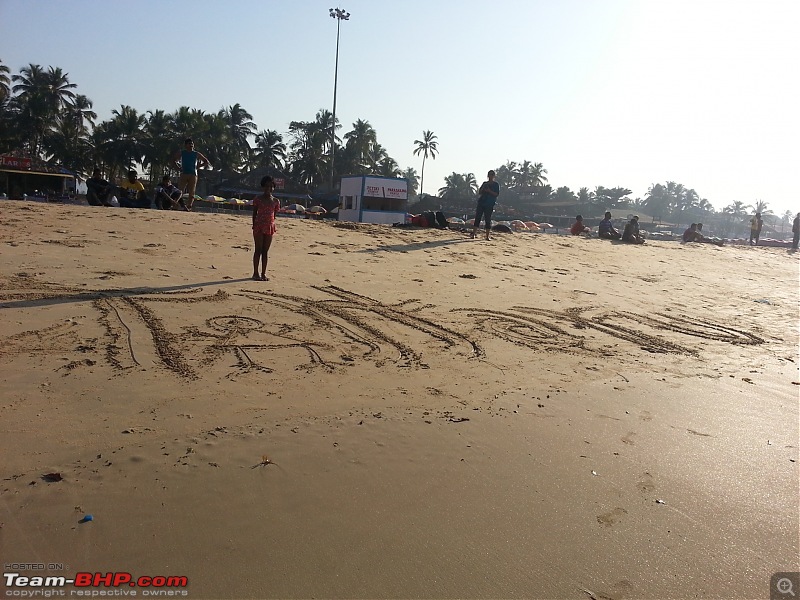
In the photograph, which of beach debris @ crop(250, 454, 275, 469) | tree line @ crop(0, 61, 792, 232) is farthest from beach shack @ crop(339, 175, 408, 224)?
beach debris @ crop(250, 454, 275, 469)

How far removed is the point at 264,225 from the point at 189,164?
5654 millimetres

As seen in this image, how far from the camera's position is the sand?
7.80 ft

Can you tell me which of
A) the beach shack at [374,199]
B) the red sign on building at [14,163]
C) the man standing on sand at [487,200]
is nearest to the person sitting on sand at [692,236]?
the man standing on sand at [487,200]

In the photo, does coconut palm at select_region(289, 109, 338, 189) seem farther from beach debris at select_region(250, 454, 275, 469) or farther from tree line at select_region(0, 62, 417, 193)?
beach debris at select_region(250, 454, 275, 469)

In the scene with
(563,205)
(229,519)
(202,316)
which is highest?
(563,205)

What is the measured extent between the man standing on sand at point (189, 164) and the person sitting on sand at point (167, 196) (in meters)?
0.38

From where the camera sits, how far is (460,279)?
8289 mm

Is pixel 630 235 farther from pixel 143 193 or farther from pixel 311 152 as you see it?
pixel 311 152

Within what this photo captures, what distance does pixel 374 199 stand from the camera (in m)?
30.3

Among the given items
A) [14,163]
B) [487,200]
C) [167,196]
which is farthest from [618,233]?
[14,163]

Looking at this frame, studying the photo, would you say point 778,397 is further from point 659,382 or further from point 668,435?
point 668,435

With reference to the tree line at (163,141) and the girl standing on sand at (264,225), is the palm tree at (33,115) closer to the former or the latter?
the tree line at (163,141)

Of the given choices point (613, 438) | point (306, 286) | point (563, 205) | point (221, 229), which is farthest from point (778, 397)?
point (563, 205)

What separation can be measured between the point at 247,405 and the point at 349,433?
706 millimetres
